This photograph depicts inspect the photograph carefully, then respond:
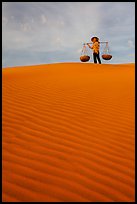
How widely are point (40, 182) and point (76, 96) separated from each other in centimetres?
396

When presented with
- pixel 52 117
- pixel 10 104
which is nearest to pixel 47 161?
pixel 52 117

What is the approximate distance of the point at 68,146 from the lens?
4.35m

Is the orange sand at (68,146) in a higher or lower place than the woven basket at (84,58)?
lower

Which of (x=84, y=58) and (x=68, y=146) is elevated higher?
(x=84, y=58)

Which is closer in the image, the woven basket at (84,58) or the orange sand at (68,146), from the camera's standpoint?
the orange sand at (68,146)

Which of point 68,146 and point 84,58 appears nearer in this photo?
point 68,146

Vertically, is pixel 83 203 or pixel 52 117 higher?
pixel 52 117

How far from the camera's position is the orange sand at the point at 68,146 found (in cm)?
338

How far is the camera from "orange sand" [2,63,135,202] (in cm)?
338

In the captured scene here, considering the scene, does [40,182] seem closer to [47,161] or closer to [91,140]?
[47,161]

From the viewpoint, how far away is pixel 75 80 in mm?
9594

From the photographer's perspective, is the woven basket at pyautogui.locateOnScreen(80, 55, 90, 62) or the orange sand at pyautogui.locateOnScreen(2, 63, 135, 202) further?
the woven basket at pyautogui.locateOnScreen(80, 55, 90, 62)

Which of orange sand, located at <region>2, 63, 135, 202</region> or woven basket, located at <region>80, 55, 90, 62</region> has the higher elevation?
woven basket, located at <region>80, 55, 90, 62</region>

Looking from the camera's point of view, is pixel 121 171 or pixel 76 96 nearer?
pixel 121 171
